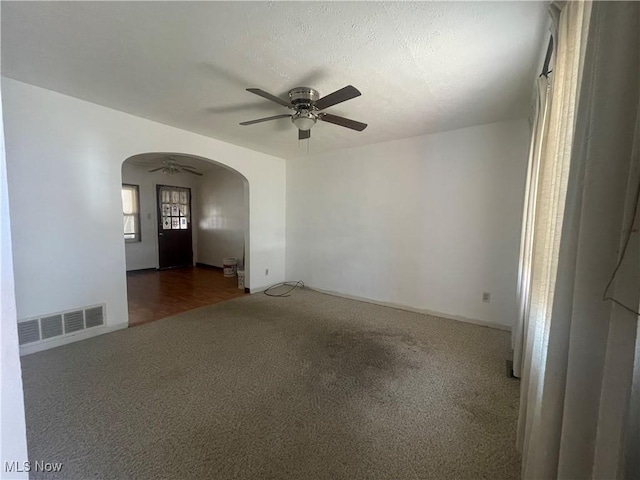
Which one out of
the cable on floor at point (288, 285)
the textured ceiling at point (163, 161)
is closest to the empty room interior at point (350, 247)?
the cable on floor at point (288, 285)

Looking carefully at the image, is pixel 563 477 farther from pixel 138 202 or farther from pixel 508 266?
pixel 138 202

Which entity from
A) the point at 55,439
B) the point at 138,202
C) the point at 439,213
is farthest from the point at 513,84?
the point at 138,202

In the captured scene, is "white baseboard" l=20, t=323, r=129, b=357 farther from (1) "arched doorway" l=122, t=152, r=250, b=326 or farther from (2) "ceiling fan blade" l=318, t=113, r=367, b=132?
(2) "ceiling fan blade" l=318, t=113, r=367, b=132

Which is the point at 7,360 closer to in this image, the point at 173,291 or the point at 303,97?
the point at 303,97

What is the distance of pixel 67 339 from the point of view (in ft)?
8.82

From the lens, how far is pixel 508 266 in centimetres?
311

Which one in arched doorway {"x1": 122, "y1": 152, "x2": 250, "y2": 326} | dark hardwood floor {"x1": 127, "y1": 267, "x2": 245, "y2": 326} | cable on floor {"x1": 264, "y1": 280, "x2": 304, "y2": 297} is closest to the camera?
dark hardwood floor {"x1": 127, "y1": 267, "x2": 245, "y2": 326}

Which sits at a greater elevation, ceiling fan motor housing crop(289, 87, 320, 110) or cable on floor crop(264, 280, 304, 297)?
ceiling fan motor housing crop(289, 87, 320, 110)

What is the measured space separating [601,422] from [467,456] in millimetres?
1094

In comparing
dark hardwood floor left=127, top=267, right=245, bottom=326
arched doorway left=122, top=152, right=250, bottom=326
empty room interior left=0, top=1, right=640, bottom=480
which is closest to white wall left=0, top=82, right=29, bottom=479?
empty room interior left=0, top=1, right=640, bottom=480

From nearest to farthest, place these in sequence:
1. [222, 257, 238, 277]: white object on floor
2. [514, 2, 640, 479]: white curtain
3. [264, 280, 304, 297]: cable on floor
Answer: [514, 2, 640, 479]: white curtain < [264, 280, 304, 297]: cable on floor < [222, 257, 238, 277]: white object on floor

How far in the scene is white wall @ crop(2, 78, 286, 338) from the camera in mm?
2396

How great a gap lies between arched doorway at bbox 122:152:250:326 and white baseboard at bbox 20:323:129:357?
182cm

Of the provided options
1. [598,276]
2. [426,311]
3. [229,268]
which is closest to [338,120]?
[598,276]
